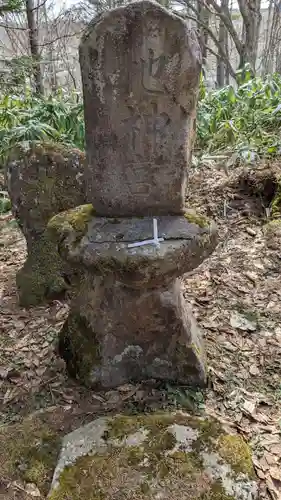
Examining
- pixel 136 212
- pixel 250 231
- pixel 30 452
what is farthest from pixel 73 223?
pixel 250 231

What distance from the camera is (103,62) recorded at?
4.86 ft

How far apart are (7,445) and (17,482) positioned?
6.5 inches

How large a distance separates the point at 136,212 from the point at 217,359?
32.4 inches

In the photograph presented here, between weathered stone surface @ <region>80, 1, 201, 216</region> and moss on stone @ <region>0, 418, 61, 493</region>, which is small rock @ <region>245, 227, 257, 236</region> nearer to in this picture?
weathered stone surface @ <region>80, 1, 201, 216</region>

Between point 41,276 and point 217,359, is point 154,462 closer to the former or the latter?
point 217,359

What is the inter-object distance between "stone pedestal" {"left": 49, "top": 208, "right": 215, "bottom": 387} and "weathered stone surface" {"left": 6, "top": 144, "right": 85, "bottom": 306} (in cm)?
62

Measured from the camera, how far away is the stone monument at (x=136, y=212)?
1.46m

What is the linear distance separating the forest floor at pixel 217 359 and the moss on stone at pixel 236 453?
2.9 inches

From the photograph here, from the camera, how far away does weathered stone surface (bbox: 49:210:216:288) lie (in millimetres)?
1487

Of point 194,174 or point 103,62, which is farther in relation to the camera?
point 194,174

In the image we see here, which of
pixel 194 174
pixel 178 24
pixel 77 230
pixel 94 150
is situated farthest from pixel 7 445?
pixel 194 174

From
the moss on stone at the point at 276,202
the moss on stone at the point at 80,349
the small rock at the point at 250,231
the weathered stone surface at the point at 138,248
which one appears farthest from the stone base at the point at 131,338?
the moss on stone at the point at 276,202

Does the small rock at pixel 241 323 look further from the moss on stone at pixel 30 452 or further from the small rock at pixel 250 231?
the moss on stone at pixel 30 452

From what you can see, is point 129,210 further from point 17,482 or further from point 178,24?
point 17,482
